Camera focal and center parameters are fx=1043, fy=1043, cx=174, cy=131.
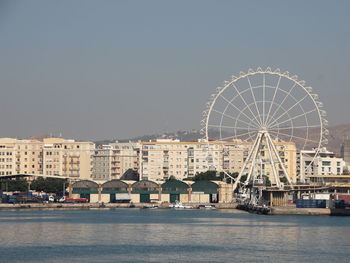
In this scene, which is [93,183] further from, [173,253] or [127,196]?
[173,253]

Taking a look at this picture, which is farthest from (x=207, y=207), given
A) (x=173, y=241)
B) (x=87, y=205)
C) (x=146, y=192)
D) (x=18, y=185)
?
(x=173, y=241)

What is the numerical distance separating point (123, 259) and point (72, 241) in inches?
530

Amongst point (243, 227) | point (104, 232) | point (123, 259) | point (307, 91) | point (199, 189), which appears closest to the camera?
point (123, 259)

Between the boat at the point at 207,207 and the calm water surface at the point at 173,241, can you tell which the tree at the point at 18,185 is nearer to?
Answer: the boat at the point at 207,207

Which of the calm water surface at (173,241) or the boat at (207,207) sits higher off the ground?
the boat at (207,207)

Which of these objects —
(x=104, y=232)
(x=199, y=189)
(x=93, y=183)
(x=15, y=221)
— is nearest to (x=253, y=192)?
(x=199, y=189)

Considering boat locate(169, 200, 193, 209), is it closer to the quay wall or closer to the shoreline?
the shoreline

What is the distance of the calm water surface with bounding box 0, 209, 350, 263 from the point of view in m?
64.1

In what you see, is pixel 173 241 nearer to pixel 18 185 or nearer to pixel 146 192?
pixel 146 192

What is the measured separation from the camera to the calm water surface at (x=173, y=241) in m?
64.1

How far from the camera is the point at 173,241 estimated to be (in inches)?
2997

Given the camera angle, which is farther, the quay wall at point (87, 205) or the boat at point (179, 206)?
the boat at point (179, 206)

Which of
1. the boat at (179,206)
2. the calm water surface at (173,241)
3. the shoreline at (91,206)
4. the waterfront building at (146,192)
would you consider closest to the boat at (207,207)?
A: the shoreline at (91,206)

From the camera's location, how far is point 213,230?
89.2m
